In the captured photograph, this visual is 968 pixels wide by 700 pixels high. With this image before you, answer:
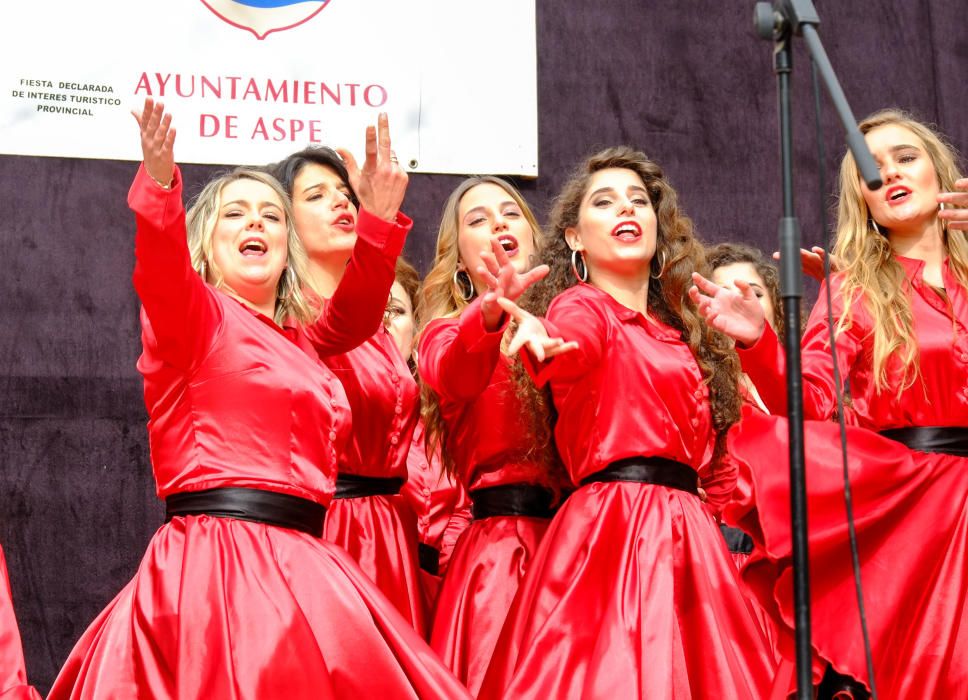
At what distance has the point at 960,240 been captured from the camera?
3309mm

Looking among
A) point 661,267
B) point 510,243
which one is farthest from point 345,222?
point 661,267

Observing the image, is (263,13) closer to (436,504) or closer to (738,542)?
(436,504)

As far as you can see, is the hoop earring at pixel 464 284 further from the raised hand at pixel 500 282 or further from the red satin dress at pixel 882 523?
the red satin dress at pixel 882 523

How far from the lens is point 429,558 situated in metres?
3.87

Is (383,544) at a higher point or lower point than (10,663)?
higher

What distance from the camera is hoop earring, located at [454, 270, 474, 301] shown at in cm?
394

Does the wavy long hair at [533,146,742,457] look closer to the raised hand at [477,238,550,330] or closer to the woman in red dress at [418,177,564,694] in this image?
the woman in red dress at [418,177,564,694]

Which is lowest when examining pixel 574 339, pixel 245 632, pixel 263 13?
pixel 245 632

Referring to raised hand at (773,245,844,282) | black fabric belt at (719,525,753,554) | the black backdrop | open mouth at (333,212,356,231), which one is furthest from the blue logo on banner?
black fabric belt at (719,525,753,554)

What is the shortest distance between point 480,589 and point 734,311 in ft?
3.20

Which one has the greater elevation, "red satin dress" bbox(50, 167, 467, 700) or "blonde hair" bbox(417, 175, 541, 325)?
"blonde hair" bbox(417, 175, 541, 325)

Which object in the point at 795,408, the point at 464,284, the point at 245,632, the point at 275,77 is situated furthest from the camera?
the point at 275,77

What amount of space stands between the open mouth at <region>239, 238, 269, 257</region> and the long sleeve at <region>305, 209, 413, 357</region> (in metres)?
0.19

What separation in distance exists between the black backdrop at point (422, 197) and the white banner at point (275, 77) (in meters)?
0.06
